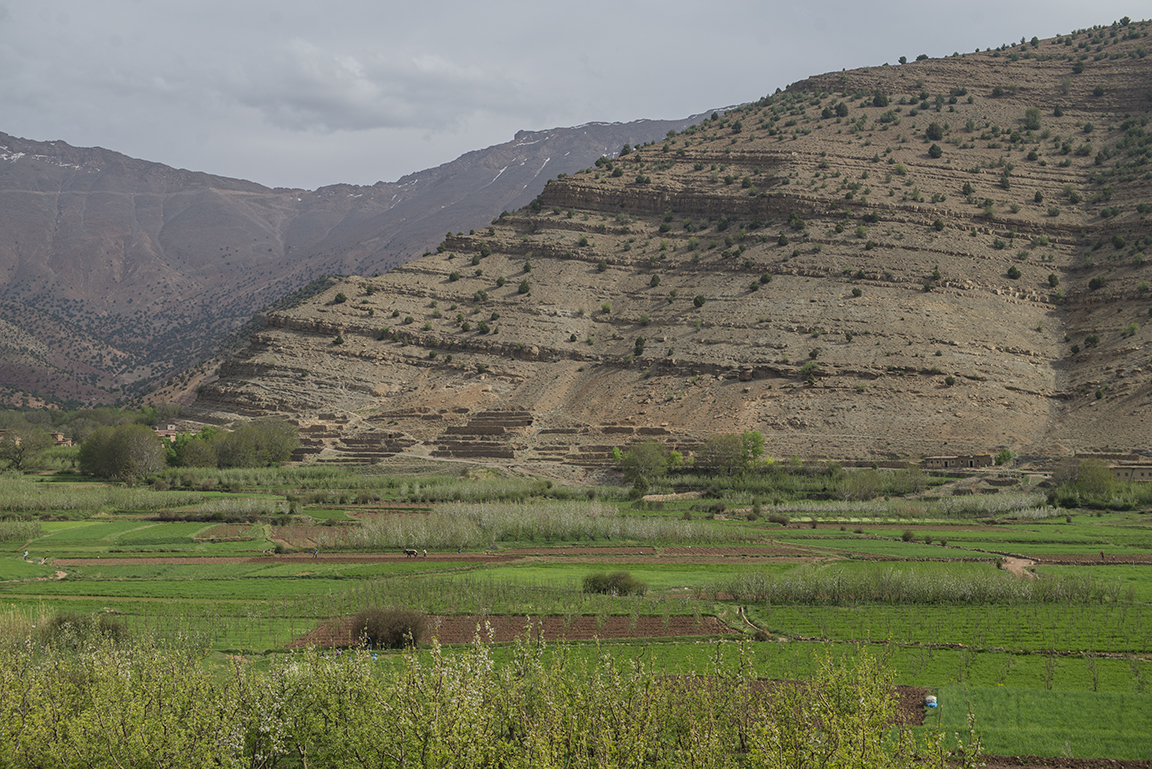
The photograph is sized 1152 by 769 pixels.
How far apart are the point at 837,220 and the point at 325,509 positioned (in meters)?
65.1

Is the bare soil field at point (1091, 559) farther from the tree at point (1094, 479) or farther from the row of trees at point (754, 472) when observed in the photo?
the row of trees at point (754, 472)

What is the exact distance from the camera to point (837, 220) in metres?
95.6

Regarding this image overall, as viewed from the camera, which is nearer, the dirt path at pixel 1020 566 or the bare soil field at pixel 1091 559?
the dirt path at pixel 1020 566

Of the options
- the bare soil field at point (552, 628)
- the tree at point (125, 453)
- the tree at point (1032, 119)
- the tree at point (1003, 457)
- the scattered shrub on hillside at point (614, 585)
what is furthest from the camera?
the tree at point (1032, 119)

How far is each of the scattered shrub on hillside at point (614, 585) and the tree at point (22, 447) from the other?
5826 cm

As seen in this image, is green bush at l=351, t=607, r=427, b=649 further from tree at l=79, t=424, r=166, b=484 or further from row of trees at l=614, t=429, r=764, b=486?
tree at l=79, t=424, r=166, b=484

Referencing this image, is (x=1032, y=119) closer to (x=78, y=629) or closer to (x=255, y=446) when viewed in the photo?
(x=255, y=446)

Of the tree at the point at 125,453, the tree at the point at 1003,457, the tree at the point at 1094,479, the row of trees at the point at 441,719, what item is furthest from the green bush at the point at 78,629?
the tree at the point at 1003,457

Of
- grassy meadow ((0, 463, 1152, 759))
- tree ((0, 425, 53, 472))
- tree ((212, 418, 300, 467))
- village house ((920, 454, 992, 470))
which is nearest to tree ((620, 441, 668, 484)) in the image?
grassy meadow ((0, 463, 1152, 759))

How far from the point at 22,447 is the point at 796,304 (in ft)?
223

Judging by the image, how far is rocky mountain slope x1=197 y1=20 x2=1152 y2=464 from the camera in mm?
71875

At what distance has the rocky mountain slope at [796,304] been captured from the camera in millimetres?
71875

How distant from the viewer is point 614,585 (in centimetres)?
3077

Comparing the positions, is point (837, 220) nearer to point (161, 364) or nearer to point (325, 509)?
point (325, 509)
